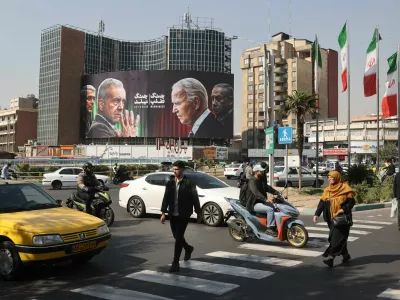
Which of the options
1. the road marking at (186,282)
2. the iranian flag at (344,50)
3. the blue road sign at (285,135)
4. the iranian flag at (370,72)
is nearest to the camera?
the road marking at (186,282)

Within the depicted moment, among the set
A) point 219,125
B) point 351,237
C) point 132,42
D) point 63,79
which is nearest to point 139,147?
point 219,125

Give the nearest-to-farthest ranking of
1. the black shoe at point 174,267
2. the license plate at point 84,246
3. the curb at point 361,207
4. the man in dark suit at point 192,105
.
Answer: the license plate at point 84,246 < the black shoe at point 174,267 < the curb at point 361,207 < the man in dark suit at point 192,105

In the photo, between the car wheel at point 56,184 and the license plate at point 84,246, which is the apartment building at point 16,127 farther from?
the license plate at point 84,246

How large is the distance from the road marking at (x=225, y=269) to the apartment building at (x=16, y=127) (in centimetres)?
12788

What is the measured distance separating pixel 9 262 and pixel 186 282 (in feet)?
8.32

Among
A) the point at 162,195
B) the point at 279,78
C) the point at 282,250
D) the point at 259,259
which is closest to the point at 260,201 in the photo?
the point at 282,250

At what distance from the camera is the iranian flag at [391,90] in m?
22.2

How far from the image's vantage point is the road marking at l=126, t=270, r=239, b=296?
557cm

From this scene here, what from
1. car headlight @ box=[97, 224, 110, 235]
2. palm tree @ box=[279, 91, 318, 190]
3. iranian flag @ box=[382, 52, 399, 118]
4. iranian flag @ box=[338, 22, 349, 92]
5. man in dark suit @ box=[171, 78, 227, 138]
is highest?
man in dark suit @ box=[171, 78, 227, 138]

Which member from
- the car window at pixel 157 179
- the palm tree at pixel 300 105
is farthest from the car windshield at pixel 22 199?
the palm tree at pixel 300 105

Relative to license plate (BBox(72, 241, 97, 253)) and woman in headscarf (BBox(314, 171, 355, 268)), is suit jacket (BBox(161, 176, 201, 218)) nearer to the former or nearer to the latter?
license plate (BBox(72, 241, 97, 253))

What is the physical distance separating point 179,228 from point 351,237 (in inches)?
192

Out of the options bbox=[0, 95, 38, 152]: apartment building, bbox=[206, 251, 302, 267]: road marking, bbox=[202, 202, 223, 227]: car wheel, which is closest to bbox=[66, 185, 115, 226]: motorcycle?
bbox=[202, 202, 223, 227]: car wheel

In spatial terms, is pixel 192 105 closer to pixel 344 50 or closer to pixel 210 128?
pixel 210 128
